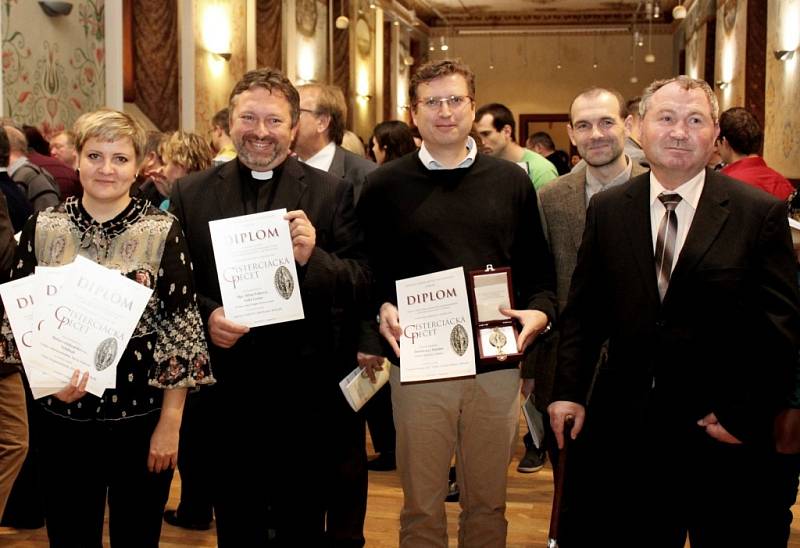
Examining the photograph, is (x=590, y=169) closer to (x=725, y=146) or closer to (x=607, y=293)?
(x=607, y=293)

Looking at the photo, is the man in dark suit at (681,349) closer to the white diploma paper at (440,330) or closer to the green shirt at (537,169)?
the white diploma paper at (440,330)

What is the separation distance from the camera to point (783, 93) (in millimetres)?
9445

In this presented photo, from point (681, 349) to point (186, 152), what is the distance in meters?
2.75

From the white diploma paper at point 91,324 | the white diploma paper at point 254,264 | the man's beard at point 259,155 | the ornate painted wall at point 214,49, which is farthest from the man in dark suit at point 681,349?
the ornate painted wall at point 214,49

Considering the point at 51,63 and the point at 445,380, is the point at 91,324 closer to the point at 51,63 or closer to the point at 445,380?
the point at 445,380

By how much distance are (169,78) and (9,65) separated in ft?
9.66

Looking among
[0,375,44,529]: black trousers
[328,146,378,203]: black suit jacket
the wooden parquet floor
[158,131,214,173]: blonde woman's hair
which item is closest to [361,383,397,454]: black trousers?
the wooden parquet floor

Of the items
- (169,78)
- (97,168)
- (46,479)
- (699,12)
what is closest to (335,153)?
(97,168)

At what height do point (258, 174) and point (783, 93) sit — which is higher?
point (783, 93)

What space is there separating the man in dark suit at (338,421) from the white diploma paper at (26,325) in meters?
0.88

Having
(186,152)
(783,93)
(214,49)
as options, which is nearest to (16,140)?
(186,152)

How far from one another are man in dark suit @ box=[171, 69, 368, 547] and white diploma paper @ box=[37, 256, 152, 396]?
0.35 m

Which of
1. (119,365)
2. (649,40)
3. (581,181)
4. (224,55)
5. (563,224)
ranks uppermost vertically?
(649,40)

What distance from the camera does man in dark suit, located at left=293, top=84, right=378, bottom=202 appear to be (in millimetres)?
3979
